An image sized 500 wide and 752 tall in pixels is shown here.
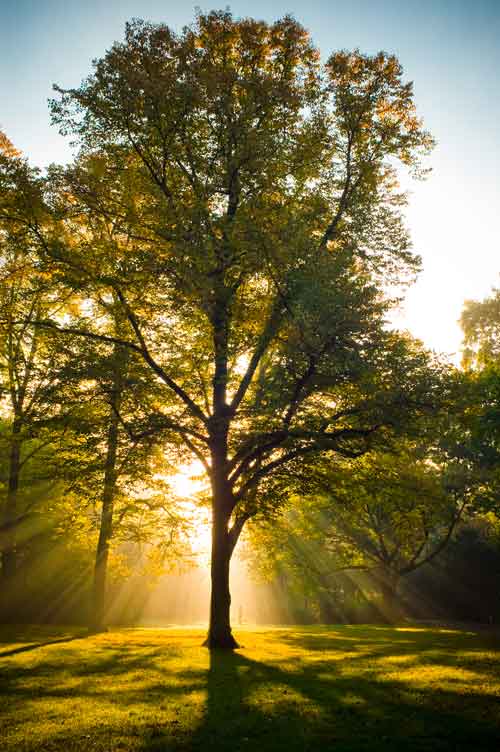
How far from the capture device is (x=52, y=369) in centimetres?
1506

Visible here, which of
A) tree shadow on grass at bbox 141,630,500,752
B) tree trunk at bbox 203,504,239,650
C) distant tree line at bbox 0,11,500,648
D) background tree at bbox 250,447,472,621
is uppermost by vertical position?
distant tree line at bbox 0,11,500,648

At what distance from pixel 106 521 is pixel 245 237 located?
13.1 metres

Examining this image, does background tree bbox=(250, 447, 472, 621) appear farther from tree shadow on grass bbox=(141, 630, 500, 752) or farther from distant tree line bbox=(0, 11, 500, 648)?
tree shadow on grass bbox=(141, 630, 500, 752)

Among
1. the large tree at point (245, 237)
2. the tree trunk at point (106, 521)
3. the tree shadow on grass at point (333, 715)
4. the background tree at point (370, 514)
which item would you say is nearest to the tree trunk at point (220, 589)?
the large tree at point (245, 237)

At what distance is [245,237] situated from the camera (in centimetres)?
1336

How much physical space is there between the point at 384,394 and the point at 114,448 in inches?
348

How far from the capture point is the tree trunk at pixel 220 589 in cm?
1523

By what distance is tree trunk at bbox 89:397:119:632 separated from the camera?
15891 mm

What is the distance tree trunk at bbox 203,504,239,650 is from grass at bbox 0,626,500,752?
102 cm

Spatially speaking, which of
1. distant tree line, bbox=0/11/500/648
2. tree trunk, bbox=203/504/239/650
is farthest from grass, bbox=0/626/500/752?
distant tree line, bbox=0/11/500/648

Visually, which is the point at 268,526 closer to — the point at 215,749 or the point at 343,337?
the point at 343,337

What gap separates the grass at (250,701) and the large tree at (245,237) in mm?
4146

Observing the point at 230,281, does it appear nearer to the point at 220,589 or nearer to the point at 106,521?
the point at 220,589

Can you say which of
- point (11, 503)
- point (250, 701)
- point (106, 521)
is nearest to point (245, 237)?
point (250, 701)
